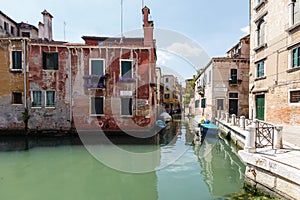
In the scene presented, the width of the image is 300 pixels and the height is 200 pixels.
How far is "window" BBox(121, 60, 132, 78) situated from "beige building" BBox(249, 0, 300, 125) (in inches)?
313

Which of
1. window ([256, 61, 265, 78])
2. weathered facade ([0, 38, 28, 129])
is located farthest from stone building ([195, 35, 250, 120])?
weathered facade ([0, 38, 28, 129])

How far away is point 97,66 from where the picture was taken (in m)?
11.8

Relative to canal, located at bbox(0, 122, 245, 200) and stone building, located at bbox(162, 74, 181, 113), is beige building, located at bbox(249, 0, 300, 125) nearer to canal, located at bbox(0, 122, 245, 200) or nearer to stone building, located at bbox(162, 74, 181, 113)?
canal, located at bbox(0, 122, 245, 200)

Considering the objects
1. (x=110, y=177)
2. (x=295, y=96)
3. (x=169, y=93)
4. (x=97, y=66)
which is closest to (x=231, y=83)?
(x=295, y=96)

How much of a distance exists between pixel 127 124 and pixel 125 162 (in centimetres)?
420

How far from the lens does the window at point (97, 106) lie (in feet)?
38.5

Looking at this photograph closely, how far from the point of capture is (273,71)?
10.1m

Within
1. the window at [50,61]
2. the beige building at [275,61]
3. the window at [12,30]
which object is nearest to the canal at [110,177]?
the beige building at [275,61]

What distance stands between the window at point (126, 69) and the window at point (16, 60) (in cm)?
645

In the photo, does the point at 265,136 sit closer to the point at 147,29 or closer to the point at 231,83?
the point at 147,29

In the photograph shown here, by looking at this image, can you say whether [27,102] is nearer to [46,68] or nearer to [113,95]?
[46,68]

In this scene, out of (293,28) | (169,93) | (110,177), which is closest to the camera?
(110,177)

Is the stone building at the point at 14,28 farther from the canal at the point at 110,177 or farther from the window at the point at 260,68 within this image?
the window at the point at 260,68

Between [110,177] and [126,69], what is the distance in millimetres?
7178
